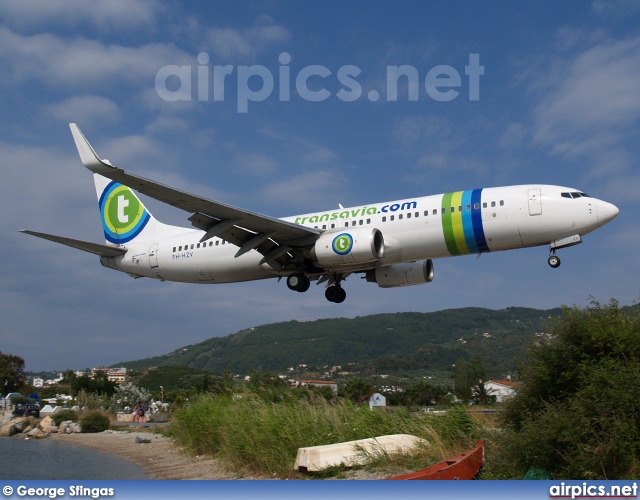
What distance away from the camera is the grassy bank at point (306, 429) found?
1697 centimetres

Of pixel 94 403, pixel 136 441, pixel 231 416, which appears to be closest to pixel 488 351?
pixel 94 403

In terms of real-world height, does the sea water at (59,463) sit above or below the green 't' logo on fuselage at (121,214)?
below

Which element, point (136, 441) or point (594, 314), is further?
point (136, 441)

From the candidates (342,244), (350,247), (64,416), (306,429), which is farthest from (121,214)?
(64,416)

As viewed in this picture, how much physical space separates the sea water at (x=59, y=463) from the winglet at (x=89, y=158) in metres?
11.5

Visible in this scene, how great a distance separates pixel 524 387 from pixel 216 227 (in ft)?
45.4

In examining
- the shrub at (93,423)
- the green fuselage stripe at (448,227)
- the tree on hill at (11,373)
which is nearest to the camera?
the green fuselage stripe at (448,227)

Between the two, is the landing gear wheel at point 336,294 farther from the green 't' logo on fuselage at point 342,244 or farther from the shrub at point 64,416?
the shrub at point 64,416

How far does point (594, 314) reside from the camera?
14.3 m

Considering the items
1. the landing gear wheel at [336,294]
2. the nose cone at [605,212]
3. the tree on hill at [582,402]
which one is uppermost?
the nose cone at [605,212]

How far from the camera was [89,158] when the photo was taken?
2203 cm

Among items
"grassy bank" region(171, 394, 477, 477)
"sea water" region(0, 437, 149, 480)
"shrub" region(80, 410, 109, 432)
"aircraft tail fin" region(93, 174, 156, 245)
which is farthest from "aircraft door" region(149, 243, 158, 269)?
"shrub" region(80, 410, 109, 432)

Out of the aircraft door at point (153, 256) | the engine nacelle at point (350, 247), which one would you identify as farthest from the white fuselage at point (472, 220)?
the aircraft door at point (153, 256)

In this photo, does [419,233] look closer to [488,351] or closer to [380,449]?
[380,449]
